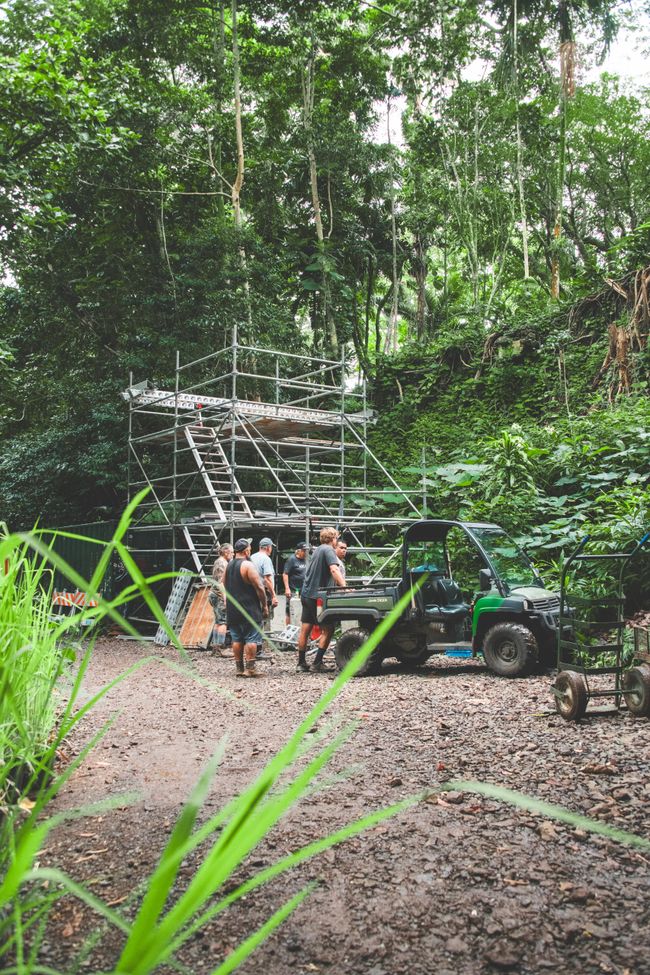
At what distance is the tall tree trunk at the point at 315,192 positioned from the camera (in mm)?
21156

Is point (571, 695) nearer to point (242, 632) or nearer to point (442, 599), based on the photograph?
point (442, 599)

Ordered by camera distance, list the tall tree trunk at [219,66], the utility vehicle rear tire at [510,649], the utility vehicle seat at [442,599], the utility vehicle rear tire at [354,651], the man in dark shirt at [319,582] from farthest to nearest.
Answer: the tall tree trunk at [219,66] → the man in dark shirt at [319,582] → the utility vehicle rear tire at [354,651] → the utility vehicle seat at [442,599] → the utility vehicle rear tire at [510,649]

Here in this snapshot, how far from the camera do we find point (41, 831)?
37.2 inches

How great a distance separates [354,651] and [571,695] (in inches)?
149

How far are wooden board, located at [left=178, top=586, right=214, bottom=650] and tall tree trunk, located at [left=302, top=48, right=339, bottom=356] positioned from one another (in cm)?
998

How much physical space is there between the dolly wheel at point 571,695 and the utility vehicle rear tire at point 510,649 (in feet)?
7.19

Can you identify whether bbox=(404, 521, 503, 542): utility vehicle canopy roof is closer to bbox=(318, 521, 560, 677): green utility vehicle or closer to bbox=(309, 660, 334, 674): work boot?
bbox=(318, 521, 560, 677): green utility vehicle

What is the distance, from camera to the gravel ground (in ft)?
8.18

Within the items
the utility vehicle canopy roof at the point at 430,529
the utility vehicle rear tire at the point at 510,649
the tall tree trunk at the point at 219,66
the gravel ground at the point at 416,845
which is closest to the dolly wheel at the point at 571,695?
the gravel ground at the point at 416,845

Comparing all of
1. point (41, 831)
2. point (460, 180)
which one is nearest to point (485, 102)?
point (460, 180)

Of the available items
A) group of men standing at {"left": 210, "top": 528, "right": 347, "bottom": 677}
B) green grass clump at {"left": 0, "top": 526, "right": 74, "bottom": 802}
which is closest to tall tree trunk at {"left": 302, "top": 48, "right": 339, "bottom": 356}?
group of men standing at {"left": 210, "top": 528, "right": 347, "bottom": 677}

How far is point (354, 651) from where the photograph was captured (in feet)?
29.7

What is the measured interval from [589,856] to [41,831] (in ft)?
9.69

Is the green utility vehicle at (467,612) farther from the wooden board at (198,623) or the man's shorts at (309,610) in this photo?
the wooden board at (198,623)
